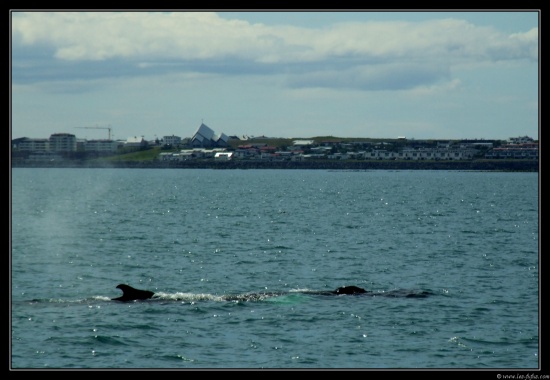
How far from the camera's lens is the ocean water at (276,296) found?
34.2m

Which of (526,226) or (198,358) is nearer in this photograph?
(198,358)

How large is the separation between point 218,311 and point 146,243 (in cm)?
3592

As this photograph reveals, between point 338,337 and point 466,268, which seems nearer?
point 338,337

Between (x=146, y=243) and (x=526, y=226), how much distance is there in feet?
128

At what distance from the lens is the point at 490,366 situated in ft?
109

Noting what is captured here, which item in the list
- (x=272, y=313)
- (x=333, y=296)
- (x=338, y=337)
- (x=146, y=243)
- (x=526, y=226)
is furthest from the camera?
(x=526, y=226)

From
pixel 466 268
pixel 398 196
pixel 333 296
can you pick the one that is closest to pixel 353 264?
pixel 466 268

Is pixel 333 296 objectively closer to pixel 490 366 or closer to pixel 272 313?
pixel 272 313

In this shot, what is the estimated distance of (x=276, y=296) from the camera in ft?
145

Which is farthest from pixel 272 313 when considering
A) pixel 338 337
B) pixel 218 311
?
pixel 338 337

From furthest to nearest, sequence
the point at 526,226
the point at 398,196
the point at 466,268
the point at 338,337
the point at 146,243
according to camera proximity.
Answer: the point at 398,196, the point at 526,226, the point at 146,243, the point at 466,268, the point at 338,337

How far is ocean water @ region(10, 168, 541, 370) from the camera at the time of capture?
34.2 m
